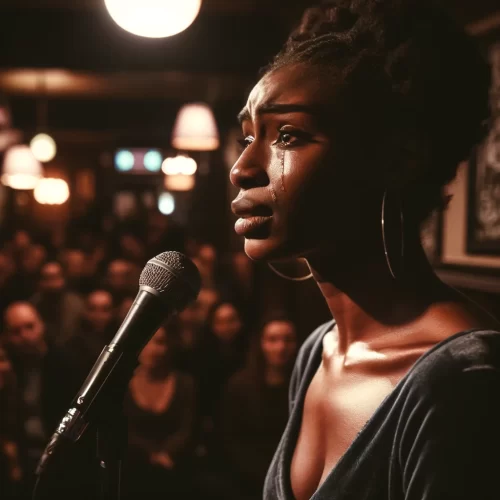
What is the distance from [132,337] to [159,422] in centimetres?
325

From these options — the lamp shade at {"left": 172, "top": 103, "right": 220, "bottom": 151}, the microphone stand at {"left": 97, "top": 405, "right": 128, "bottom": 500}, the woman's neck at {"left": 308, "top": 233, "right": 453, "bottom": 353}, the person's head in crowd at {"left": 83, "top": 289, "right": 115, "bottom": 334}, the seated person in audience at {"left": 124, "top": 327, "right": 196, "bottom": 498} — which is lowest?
the seated person in audience at {"left": 124, "top": 327, "right": 196, "bottom": 498}

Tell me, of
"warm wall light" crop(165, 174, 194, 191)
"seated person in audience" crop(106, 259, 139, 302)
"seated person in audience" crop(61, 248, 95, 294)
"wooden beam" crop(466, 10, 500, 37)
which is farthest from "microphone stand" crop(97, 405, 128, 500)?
"warm wall light" crop(165, 174, 194, 191)

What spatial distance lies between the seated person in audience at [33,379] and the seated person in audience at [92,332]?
10 centimetres

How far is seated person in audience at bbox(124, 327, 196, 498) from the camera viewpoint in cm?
389

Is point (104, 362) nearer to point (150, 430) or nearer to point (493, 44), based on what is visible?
point (493, 44)

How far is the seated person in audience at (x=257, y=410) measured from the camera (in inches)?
158

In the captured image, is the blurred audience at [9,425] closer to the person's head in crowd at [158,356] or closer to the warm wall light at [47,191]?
the person's head in crowd at [158,356]

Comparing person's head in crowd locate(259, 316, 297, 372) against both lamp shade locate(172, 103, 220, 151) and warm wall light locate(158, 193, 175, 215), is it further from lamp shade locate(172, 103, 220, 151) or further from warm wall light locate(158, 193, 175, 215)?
warm wall light locate(158, 193, 175, 215)

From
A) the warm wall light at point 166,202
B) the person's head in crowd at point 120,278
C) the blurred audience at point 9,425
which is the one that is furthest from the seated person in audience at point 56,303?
the warm wall light at point 166,202

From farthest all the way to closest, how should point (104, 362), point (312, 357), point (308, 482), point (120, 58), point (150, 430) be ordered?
1. point (120, 58)
2. point (150, 430)
3. point (312, 357)
4. point (308, 482)
5. point (104, 362)

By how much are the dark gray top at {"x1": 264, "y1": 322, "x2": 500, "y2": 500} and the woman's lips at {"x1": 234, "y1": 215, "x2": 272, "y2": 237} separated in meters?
0.32

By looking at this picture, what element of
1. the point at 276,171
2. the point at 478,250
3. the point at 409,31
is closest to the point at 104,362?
the point at 276,171

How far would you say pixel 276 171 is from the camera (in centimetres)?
105

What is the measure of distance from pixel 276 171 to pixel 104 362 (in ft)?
1.35
